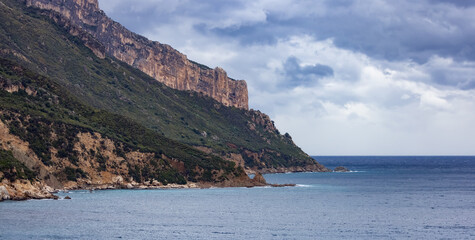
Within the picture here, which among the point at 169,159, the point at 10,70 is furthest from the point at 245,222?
the point at 10,70

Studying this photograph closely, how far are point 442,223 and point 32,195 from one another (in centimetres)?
7180

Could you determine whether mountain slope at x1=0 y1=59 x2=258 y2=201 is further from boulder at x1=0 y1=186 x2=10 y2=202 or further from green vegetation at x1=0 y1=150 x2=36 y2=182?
boulder at x1=0 y1=186 x2=10 y2=202

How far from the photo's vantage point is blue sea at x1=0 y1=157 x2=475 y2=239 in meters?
74.4

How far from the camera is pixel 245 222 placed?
86688mm

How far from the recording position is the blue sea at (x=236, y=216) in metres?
74.4

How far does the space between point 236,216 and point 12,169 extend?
42805 mm

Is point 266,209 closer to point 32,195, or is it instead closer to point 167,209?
point 167,209

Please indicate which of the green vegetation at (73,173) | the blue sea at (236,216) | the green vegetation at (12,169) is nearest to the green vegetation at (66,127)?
the green vegetation at (73,173)

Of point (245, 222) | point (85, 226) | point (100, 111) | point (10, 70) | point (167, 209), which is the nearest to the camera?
point (85, 226)

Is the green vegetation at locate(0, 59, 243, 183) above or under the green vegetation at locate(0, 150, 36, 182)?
above

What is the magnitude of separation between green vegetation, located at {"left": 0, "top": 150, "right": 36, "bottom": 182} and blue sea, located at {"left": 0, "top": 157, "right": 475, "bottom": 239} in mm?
7217

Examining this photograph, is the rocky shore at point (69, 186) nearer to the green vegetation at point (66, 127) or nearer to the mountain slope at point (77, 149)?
the mountain slope at point (77, 149)

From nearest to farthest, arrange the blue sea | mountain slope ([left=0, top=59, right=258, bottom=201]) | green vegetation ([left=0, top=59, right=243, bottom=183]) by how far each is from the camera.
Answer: the blue sea, mountain slope ([left=0, top=59, right=258, bottom=201]), green vegetation ([left=0, top=59, right=243, bottom=183])

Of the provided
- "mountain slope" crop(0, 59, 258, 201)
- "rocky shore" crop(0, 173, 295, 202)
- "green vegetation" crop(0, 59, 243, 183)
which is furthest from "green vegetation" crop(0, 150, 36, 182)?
"green vegetation" crop(0, 59, 243, 183)
